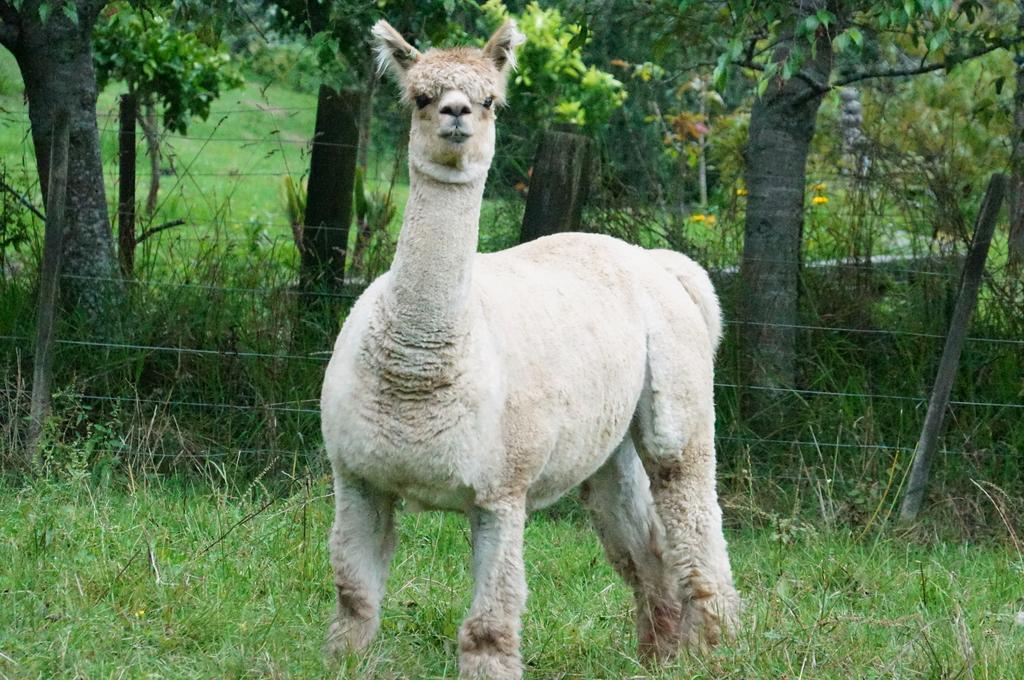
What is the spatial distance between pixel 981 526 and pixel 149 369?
4167mm

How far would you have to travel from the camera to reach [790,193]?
6.86 meters

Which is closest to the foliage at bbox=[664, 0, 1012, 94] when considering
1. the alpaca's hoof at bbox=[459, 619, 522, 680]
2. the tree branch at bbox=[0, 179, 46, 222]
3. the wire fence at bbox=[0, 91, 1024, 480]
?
the wire fence at bbox=[0, 91, 1024, 480]

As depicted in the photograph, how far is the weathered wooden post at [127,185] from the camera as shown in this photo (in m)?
7.02

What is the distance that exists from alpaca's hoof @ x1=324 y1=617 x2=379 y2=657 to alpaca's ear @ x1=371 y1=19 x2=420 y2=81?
1.65 metres

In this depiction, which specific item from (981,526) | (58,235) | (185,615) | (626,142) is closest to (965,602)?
(981,526)

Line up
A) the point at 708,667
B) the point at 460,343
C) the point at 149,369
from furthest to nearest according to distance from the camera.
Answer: the point at 149,369 → the point at 708,667 → the point at 460,343

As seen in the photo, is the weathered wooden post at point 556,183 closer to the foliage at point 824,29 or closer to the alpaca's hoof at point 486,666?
the foliage at point 824,29

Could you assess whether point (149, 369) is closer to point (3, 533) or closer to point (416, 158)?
point (3, 533)

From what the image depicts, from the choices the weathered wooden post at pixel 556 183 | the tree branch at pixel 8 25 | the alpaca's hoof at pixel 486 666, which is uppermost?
the tree branch at pixel 8 25

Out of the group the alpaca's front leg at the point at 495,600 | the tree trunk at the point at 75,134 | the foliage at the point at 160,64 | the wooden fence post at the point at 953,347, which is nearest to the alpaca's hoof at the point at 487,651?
the alpaca's front leg at the point at 495,600

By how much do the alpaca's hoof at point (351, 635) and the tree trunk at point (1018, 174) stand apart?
14.7 feet

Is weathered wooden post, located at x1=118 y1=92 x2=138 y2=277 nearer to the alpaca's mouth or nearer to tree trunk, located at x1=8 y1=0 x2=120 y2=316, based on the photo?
tree trunk, located at x1=8 y1=0 x2=120 y2=316

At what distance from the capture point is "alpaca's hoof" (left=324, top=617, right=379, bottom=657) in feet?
13.2

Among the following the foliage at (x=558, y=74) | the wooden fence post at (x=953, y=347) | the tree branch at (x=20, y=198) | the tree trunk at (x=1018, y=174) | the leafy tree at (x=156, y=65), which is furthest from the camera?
the foliage at (x=558, y=74)
